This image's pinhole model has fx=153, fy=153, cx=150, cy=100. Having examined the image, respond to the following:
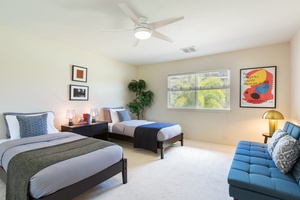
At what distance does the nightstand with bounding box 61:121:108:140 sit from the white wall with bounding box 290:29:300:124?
13.9 feet

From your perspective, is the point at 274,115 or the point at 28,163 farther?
the point at 274,115

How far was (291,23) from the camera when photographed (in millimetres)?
2658

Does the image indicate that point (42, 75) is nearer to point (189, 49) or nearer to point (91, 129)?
point (91, 129)

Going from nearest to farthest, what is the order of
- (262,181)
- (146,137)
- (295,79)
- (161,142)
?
(262,181) → (295,79) → (161,142) → (146,137)

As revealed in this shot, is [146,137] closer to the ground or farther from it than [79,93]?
closer to the ground

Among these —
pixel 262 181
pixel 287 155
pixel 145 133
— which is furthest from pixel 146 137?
pixel 287 155

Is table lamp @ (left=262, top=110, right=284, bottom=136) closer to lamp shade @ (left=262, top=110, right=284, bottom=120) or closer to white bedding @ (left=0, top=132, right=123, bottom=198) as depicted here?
lamp shade @ (left=262, top=110, right=284, bottom=120)

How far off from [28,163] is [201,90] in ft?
14.4

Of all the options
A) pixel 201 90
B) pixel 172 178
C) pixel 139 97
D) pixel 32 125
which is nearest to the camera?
pixel 172 178

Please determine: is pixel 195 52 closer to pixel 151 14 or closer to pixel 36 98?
pixel 151 14

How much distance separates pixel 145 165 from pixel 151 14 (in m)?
2.68

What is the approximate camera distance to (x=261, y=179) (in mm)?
1623

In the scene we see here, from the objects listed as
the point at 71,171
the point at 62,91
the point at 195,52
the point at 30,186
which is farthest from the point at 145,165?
the point at 195,52

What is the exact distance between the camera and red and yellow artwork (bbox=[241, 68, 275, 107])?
3.70 m
